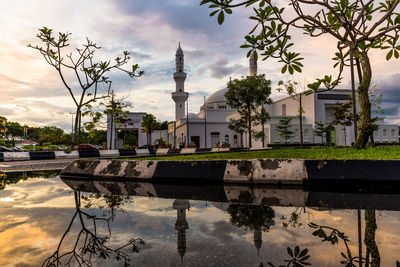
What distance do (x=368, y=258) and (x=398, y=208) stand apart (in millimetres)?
1796

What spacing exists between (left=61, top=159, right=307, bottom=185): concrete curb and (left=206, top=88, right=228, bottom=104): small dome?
5559 centimetres

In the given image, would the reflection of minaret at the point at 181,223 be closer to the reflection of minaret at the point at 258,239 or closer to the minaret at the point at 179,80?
the reflection of minaret at the point at 258,239

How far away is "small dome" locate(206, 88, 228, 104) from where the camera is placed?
61.0 m

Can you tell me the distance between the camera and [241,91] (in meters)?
26.7

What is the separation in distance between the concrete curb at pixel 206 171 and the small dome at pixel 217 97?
5559cm

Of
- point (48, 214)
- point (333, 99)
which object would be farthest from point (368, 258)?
point (333, 99)

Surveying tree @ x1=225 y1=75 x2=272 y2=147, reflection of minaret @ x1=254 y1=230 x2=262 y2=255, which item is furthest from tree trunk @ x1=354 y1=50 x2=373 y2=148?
tree @ x1=225 y1=75 x2=272 y2=147

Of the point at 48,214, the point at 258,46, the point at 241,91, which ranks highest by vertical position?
the point at 241,91

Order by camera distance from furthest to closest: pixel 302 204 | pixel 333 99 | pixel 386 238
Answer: pixel 333 99 < pixel 302 204 < pixel 386 238

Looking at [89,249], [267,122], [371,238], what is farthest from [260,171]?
[267,122]

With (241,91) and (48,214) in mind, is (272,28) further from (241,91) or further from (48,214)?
(241,91)

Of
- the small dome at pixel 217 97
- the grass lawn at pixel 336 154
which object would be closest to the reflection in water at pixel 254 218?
the grass lawn at pixel 336 154

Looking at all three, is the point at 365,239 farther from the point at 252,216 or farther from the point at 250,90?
the point at 250,90

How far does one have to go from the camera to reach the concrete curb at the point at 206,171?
188 inches
